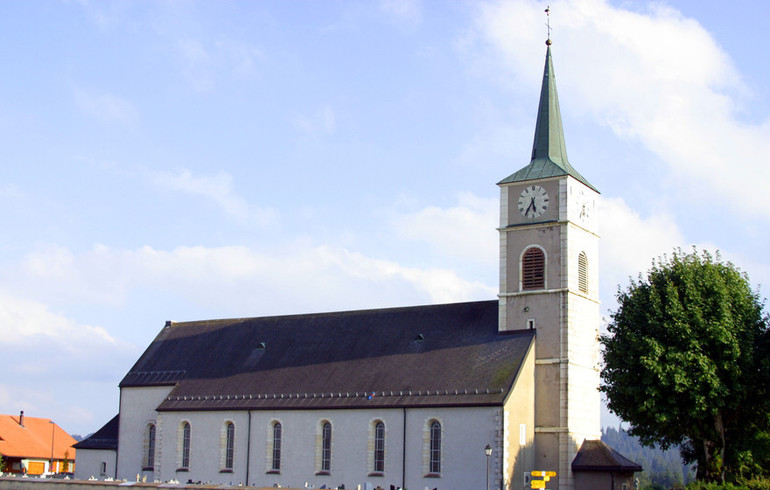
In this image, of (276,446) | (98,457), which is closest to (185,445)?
(276,446)

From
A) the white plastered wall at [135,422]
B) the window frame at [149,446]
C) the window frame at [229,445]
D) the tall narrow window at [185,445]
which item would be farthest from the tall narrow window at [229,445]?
the window frame at [149,446]

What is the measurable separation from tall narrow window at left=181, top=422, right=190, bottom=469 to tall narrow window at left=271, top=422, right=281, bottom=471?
6.40 m

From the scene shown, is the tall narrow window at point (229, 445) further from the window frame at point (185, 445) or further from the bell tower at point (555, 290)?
the bell tower at point (555, 290)

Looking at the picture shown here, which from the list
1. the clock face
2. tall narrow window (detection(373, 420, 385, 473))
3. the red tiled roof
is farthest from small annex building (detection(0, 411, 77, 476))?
the clock face

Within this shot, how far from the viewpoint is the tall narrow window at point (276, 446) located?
57.4 metres

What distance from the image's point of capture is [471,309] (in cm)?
5744

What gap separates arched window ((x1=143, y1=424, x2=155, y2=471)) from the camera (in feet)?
207

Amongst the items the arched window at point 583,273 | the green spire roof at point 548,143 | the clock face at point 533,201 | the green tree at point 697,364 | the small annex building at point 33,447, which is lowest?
the small annex building at point 33,447

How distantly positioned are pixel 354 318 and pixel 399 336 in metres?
4.74

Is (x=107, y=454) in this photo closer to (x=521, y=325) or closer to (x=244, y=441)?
(x=244, y=441)

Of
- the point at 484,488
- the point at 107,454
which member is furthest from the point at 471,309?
the point at 107,454

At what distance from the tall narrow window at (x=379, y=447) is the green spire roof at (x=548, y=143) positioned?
606 inches

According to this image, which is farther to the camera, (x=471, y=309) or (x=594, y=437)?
(x=471, y=309)

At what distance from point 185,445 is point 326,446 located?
1068 centimetres
